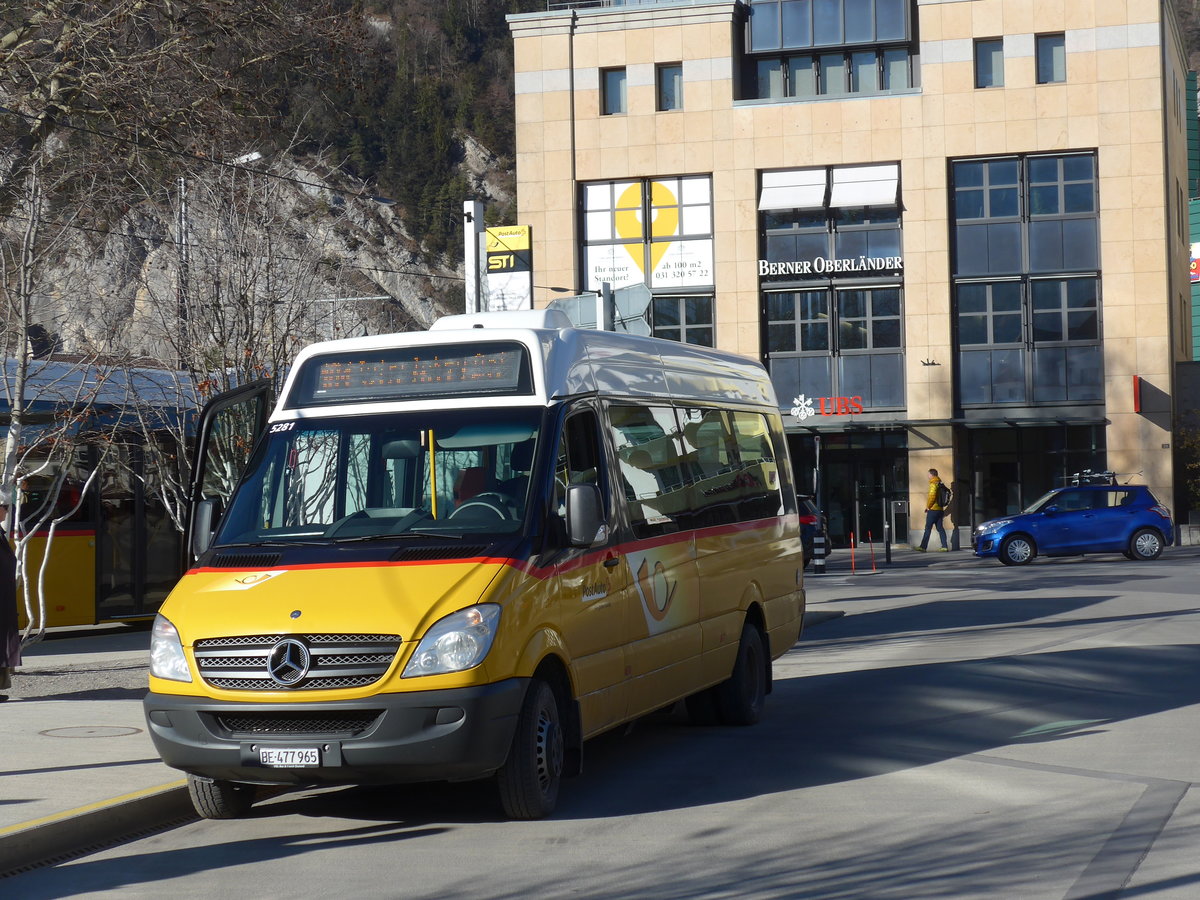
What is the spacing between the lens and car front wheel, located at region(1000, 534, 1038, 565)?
109 ft

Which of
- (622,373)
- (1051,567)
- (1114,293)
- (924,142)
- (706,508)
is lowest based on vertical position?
(1051,567)

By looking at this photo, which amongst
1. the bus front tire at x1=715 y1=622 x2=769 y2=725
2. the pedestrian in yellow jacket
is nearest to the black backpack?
the pedestrian in yellow jacket

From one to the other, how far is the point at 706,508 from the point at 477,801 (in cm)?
294

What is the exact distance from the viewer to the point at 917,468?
42062mm

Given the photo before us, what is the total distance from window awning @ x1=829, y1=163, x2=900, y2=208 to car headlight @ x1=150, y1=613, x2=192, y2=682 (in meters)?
36.2

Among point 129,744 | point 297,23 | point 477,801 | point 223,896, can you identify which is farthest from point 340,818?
point 297,23

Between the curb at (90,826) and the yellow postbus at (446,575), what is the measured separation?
0.28 meters

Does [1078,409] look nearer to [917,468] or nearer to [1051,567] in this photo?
[917,468]

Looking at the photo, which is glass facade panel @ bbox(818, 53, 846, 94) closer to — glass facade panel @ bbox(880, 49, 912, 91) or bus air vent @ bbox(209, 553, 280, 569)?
glass facade panel @ bbox(880, 49, 912, 91)

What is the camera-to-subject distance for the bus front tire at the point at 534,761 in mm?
7770

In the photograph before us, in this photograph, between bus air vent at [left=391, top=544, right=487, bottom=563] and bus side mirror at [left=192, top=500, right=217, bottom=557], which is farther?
bus side mirror at [left=192, top=500, right=217, bottom=557]

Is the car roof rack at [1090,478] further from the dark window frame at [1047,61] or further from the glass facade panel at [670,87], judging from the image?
the glass facade panel at [670,87]

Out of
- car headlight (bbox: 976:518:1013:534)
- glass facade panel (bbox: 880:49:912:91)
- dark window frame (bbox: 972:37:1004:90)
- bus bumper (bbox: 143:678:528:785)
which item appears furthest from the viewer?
glass facade panel (bbox: 880:49:912:91)

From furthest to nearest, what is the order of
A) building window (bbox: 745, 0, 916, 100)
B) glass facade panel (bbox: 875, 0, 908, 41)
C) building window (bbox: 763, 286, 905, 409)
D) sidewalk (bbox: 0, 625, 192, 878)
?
building window (bbox: 745, 0, 916, 100) → glass facade panel (bbox: 875, 0, 908, 41) → building window (bbox: 763, 286, 905, 409) → sidewalk (bbox: 0, 625, 192, 878)
